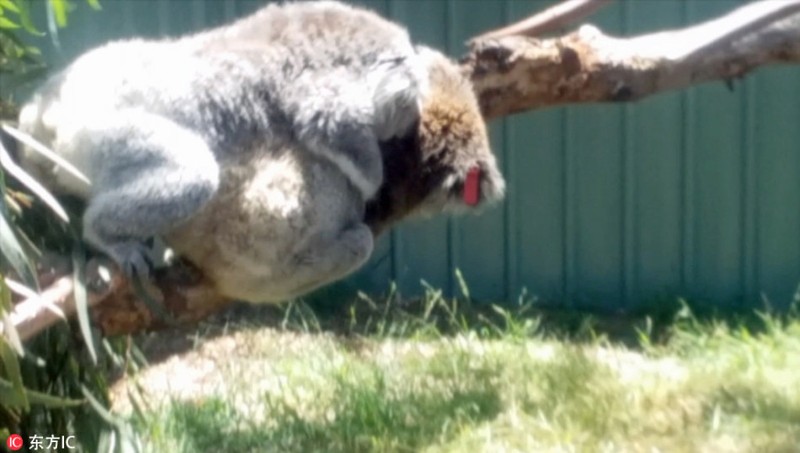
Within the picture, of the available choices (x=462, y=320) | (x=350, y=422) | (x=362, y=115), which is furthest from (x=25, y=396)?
(x=462, y=320)

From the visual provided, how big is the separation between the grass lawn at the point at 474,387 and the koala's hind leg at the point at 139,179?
577mm

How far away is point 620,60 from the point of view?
9.75 ft

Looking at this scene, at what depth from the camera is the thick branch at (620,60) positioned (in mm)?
2844

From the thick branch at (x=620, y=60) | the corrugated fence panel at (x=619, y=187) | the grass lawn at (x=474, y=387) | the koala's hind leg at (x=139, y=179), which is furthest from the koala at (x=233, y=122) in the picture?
the corrugated fence panel at (x=619, y=187)

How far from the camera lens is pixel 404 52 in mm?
2375

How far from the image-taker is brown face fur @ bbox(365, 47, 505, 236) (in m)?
2.41

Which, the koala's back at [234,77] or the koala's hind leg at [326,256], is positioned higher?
the koala's back at [234,77]

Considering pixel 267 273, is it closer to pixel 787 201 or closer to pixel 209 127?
pixel 209 127

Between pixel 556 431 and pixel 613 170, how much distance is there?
1.93m

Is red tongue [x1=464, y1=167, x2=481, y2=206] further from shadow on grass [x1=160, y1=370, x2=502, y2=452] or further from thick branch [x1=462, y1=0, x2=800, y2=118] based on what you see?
shadow on grass [x1=160, y1=370, x2=502, y2=452]

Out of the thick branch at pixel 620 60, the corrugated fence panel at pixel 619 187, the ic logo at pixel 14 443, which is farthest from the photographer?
the corrugated fence panel at pixel 619 187

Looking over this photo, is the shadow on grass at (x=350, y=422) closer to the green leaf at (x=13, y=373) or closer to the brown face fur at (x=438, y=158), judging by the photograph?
the brown face fur at (x=438, y=158)

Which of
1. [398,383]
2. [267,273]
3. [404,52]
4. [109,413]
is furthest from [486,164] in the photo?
[398,383]

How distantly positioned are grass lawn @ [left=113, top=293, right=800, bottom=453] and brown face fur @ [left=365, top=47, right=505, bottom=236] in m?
0.69
